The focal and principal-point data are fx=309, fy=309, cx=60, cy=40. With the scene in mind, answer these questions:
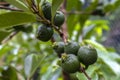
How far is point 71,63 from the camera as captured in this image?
67cm

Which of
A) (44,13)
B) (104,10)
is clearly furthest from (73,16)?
(44,13)

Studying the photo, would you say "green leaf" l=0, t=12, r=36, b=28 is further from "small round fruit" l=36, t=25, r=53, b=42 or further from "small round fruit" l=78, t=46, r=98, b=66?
"small round fruit" l=78, t=46, r=98, b=66

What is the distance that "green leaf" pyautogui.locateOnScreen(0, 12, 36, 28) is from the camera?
70 cm

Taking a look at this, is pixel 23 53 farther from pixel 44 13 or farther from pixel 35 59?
pixel 44 13

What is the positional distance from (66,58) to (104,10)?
92cm

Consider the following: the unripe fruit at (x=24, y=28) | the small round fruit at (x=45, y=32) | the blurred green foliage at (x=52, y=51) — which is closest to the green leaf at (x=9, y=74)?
the blurred green foliage at (x=52, y=51)

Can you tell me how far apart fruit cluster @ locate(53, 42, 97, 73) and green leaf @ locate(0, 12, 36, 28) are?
4.1 inches

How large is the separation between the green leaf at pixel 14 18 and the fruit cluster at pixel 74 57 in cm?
10

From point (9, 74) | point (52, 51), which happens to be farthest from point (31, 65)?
point (52, 51)

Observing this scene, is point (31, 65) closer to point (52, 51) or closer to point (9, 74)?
point (9, 74)

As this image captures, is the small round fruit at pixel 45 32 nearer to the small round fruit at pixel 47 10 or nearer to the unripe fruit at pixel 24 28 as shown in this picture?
the small round fruit at pixel 47 10

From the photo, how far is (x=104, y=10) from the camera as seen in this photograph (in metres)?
1.55

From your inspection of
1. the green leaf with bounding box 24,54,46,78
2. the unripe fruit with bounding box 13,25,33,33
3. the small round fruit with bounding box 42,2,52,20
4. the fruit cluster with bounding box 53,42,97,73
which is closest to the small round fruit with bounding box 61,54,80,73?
the fruit cluster with bounding box 53,42,97,73

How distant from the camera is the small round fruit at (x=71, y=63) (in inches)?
26.4
